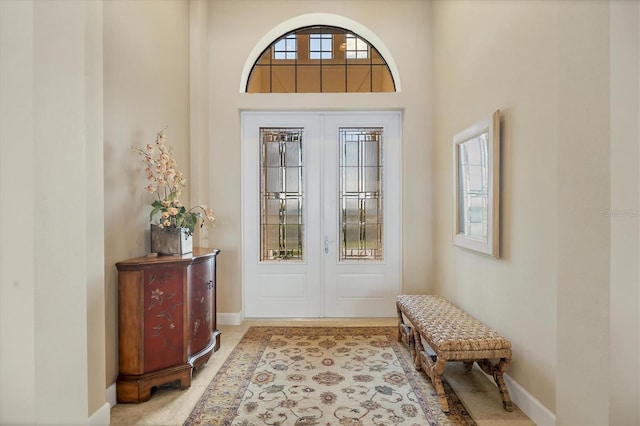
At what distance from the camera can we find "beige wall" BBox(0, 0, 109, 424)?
1.05 m

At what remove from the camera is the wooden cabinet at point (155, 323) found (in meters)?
2.51

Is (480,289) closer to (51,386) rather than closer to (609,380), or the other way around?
(609,380)

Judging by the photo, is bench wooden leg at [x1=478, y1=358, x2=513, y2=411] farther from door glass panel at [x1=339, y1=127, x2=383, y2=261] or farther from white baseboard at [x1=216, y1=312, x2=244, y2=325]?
white baseboard at [x1=216, y1=312, x2=244, y2=325]

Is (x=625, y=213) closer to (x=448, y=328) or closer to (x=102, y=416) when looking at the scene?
(x=448, y=328)

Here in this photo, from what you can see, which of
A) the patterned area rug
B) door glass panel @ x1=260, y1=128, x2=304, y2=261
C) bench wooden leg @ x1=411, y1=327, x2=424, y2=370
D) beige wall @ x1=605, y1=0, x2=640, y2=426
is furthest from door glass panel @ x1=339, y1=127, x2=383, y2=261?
beige wall @ x1=605, y1=0, x2=640, y2=426

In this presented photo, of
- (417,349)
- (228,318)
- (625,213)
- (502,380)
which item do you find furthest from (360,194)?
(625,213)

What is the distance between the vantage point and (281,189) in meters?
4.46

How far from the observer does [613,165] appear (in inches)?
59.8

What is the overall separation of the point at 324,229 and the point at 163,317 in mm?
2243

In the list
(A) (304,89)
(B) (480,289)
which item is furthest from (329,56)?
(B) (480,289)

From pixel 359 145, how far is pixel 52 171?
11.9 feet

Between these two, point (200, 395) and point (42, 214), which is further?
point (200, 395)

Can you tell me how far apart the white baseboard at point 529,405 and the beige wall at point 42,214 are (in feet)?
7.78

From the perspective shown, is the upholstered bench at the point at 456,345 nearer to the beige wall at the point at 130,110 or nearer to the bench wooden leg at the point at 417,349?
the bench wooden leg at the point at 417,349
